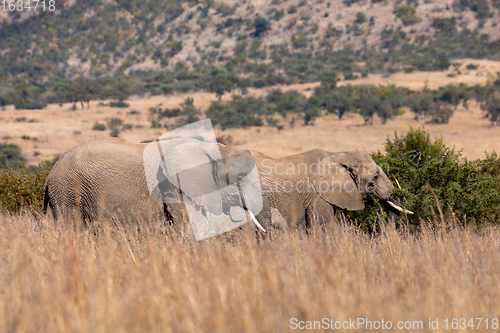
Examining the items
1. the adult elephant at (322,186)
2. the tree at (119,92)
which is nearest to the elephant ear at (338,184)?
the adult elephant at (322,186)

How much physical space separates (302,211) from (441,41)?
64628 millimetres

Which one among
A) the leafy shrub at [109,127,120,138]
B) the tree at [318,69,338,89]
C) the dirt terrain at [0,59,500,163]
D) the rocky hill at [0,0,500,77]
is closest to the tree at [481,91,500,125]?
the dirt terrain at [0,59,500,163]

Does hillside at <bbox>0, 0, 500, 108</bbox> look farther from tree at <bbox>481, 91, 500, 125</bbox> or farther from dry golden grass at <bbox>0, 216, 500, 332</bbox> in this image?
dry golden grass at <bbox>0, 216, 500, 332</bbox>

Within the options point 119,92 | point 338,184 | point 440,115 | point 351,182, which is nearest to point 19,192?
point 338,184

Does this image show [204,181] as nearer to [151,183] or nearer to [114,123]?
[151,183]

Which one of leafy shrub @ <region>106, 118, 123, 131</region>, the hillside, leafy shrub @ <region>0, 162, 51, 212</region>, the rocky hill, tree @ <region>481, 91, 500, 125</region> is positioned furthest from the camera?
the rocky hill

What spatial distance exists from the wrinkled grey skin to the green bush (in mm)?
2300

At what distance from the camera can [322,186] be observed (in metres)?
7.10

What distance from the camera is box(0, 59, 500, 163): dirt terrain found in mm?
27953

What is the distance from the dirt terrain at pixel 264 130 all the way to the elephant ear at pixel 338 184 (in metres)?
17.0

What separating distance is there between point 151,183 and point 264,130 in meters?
30.1

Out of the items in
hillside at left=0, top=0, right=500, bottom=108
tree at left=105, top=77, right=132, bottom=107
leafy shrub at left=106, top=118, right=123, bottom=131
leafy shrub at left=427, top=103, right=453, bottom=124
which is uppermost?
hillside at left=0, top=0, right=500, bottom=108

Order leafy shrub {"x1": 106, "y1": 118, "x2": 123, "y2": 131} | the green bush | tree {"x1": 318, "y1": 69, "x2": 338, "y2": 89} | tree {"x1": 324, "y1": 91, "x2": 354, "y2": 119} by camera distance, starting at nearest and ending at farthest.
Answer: the green bush → leafy shrub {"x1": 106, "y1": 118, "x2": 123, "y2": 131} → tree {"x1": 324, "y1": 91, "x2": 354, "y2": 119} → tree {"x1": 318, "y1": 69, "x2": 338, "y2": 89}

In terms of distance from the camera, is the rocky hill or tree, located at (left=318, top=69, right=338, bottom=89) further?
the rocky hill
